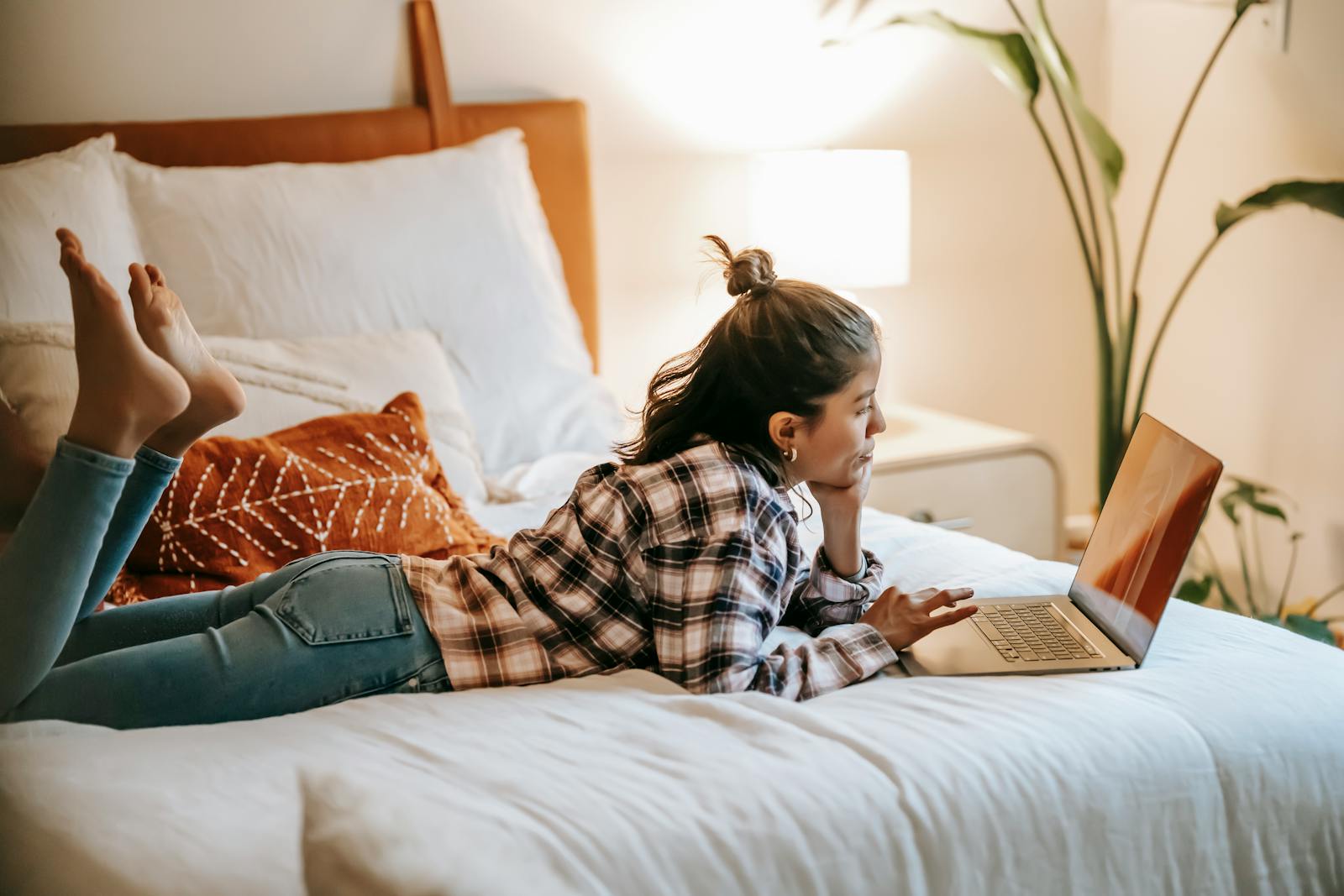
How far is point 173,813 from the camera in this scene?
0.80m

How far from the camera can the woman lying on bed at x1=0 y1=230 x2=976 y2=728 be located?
0.97 meters

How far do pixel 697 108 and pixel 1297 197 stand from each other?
1088 mm

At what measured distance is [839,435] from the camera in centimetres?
113

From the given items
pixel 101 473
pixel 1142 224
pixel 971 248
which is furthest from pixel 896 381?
pixel 101 473

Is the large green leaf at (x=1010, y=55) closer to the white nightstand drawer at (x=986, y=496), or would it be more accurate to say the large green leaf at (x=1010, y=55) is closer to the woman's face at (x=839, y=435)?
the white nightstand drawer at (x=986, y=496)

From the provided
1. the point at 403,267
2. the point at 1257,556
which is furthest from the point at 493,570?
the point at 1257,556

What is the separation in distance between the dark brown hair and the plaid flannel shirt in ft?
0.13

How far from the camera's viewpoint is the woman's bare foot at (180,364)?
3.53 feet

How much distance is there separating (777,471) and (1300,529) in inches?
63.9

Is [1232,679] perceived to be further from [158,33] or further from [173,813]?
[158,33]

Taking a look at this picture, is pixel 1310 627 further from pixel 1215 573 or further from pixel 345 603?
pixel 345 603

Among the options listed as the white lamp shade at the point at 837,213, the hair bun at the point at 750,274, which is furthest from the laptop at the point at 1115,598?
the white lamp shade at the point at 837,213

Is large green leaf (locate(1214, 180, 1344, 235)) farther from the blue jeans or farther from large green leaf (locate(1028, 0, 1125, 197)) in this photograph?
the blue jeans

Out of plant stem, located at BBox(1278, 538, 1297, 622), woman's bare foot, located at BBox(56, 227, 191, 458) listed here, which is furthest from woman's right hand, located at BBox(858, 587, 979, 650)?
plant stem, located at BBox(1278, 538, 1297, 622)
